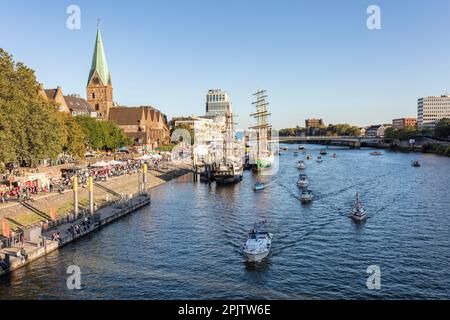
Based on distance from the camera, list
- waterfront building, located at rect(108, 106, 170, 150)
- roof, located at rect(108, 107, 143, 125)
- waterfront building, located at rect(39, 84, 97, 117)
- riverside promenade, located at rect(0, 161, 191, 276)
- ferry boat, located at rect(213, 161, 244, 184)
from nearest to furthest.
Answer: riverside promenade, located at rect(0, 161, 191, 276)
ferry boat, located at rect(213, 161, 244, 184)
waterfront building, located at rect(39, 84, 97, 117)
waterfront building, located at rect(108, 106, 170, 150)
roof, located at rect(108, 107, 143, 125)

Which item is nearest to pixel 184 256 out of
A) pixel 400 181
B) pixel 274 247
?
pixel 274 247

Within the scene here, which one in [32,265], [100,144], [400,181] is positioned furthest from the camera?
[100,144]

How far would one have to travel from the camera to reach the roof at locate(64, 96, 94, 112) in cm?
14350

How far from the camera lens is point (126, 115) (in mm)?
168125

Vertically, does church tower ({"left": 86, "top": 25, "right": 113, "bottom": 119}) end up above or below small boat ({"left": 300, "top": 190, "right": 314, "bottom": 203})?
above

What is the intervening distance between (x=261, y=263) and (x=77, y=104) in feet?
412

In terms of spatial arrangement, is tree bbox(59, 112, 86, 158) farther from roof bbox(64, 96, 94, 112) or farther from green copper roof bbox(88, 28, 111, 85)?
green copper roof bbox(88, 28, 111, 85)

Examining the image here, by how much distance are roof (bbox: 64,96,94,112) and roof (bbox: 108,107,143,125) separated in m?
9.78

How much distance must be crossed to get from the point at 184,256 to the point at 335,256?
48.5ft

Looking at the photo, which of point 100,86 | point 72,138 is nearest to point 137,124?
point 100,86

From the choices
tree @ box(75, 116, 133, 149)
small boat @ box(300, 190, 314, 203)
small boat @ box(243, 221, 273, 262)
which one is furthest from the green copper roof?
small boat @ box(243, 221, 273, 262)

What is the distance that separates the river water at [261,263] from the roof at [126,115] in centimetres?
9686

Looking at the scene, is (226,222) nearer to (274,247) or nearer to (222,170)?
(274,247)

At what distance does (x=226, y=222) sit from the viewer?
189 feet
